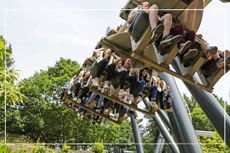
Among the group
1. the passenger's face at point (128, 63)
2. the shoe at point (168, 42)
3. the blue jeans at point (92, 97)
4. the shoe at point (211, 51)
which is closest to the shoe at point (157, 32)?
the shoe at point (168, 42)

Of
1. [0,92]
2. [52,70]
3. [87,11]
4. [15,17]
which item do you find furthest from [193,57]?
[52,70]

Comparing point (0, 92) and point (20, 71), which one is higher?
point (20, 71)

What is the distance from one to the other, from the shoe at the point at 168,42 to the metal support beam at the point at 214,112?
49cm

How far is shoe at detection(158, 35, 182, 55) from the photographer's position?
7.08ft

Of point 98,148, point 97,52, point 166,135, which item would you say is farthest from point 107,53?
point 98,148

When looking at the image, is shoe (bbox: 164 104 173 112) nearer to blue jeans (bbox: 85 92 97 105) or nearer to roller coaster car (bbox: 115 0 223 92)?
roller coaster car (bbox: 115 0 223 92)

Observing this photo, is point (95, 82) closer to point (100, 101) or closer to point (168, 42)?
A: point (100, 101)

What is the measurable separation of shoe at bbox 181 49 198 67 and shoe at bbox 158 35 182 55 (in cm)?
17

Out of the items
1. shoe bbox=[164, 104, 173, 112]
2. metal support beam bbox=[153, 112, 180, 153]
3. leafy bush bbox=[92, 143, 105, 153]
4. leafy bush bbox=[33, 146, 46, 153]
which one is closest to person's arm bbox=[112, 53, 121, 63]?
shoe bbox=[164, 104, 173, 112]

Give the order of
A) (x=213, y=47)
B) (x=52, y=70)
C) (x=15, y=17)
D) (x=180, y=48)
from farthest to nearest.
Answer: (x=52, y=70) < (x=15, y=17) < (x=213, y=47) < (x=180, y=48)

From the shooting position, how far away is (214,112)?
2604 millimetres

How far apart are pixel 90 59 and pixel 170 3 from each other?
1600 millimetres

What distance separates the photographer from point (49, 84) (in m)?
20.9

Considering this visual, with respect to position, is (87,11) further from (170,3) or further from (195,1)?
(195,1)
